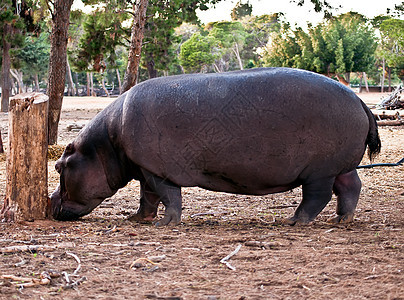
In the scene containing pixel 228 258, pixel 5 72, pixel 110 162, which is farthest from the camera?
pixel 5 72

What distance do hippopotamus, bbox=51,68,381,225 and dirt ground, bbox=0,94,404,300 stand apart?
0.39m

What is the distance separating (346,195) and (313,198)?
1.28ft

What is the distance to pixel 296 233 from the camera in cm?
472

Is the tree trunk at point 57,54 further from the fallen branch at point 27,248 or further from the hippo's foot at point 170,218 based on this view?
the fallen branch at point 27,248

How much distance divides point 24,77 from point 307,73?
225 feet

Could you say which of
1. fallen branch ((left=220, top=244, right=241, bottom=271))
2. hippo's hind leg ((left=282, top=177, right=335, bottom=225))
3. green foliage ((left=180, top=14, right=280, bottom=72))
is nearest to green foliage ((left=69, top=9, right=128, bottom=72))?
hippo's hind leg ((left=282, top=177, right=335, bottom=225))

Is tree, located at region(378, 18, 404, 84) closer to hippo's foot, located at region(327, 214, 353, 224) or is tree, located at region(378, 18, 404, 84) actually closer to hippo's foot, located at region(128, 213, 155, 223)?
hippo's foot, located at region(327, 214, 353, 224)

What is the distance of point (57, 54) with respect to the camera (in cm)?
1128

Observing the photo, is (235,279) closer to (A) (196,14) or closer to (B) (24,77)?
(A) (196,14)

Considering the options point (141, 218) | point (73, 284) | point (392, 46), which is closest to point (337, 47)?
point (392, 46)

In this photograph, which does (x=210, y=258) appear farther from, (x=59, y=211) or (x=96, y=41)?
(x=96, y=41)

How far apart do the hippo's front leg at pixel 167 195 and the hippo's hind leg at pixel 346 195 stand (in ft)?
4.78

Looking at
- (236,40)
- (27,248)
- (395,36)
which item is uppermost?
(395,36)

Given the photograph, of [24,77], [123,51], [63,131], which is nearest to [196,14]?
[63,131]
